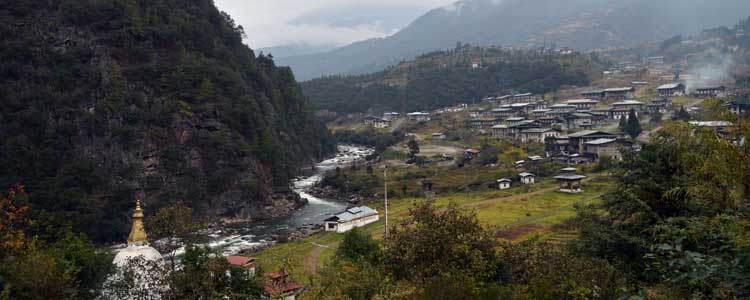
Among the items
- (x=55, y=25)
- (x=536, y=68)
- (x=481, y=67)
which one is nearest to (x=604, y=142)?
(x=55, y=25)

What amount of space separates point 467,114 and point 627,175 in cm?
8596

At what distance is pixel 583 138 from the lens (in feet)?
208

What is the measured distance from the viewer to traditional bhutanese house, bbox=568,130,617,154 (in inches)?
2463

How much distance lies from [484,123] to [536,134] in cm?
1679

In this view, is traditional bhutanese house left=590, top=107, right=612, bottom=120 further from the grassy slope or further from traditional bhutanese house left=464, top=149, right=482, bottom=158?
A: the grassy slope

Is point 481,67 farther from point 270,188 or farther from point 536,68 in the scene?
point 270,188

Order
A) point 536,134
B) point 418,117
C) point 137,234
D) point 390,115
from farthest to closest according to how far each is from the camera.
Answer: point 390,115 < point 418,117 < point 536,134 < point 137,234

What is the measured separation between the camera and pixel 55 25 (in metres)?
52.2

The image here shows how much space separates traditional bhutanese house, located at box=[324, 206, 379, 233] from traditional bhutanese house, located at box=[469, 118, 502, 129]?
164 ft

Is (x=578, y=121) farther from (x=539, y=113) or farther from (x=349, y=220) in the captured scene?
(x=349, y=220)

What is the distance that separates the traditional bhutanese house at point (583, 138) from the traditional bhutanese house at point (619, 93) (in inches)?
1467

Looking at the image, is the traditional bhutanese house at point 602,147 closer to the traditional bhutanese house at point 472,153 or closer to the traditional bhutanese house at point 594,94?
the traditional bhutanese house at point 472,153

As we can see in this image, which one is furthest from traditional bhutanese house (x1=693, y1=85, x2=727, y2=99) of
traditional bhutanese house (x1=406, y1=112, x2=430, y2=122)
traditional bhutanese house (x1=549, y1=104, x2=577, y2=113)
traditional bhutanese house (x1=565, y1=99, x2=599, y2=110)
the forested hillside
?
traditional bhutanese house (x1=406, y1=112, x2=430, y2=122)

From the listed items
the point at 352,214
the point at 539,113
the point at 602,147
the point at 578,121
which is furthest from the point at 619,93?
the point at 352,214
